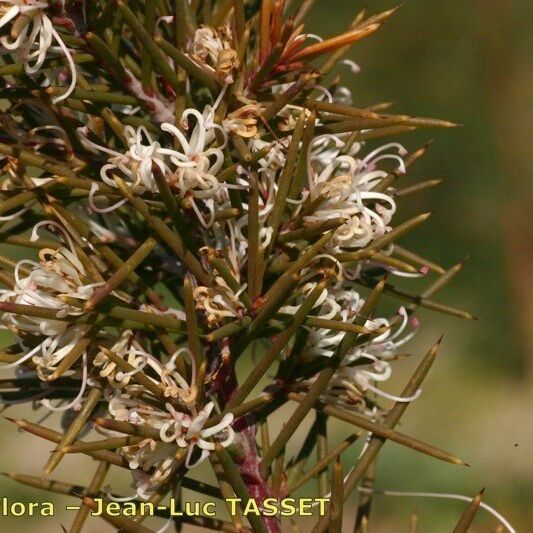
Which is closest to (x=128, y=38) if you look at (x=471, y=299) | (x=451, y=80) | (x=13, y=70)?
(x=13, y=70)

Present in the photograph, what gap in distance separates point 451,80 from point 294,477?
4.18 feet

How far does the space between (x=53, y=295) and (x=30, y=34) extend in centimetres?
8

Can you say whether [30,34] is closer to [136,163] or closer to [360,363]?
[136,163]

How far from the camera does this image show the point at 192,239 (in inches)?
10.8

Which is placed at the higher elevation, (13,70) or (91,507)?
(13,70)

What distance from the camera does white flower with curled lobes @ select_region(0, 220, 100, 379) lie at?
0.27 metres

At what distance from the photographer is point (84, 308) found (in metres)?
0.25

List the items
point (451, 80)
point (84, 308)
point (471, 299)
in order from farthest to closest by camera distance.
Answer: point (451, 80) < point (471, 299) < point (84, 308)

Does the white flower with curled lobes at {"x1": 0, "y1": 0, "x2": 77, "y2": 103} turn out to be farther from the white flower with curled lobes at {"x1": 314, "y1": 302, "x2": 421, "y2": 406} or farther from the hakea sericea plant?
the white flower with curled lobes at {"x1": 314, "y1": 302, "x2": 421, "y2": 406}

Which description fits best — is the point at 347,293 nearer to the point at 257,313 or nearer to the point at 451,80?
the point at 257,313

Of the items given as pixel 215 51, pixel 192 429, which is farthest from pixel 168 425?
pixel 215 51

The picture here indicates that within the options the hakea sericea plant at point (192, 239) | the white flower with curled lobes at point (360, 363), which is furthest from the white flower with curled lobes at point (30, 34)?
the white flower with curled lobes at point (360, 363)

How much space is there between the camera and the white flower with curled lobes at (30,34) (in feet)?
0.85

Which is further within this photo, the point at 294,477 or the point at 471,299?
the point at 471,299
